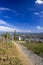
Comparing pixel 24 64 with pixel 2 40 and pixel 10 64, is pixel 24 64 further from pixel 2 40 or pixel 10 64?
pixel 2 40

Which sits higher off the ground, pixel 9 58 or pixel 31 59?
pixel 9 58

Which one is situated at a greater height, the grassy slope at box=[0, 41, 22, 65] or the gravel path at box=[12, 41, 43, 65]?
the grassy slope at box=[0, 41, 22, 65]

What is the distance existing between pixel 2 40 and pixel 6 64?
656 inches

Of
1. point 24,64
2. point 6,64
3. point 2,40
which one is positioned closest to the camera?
point 6,64

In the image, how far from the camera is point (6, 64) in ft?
29.8

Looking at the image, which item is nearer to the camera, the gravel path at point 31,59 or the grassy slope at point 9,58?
the grassy slope at point 9,58

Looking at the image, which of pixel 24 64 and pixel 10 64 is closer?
pixel 10 64

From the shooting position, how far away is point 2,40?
25609 mm

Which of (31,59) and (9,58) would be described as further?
(31,59)

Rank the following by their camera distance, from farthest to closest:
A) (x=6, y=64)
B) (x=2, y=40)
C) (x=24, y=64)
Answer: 1. (x=2, y=40)
2. (x=24, y=64)
3. (x=6, y=64)

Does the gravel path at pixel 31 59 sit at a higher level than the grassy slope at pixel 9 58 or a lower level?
lower

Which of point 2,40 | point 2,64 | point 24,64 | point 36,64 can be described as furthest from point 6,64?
point 2,40

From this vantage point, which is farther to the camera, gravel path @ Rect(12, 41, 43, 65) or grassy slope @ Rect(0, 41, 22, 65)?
gravel path @ Rect(12, 41, 43, 65)

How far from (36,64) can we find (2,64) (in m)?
2.11
